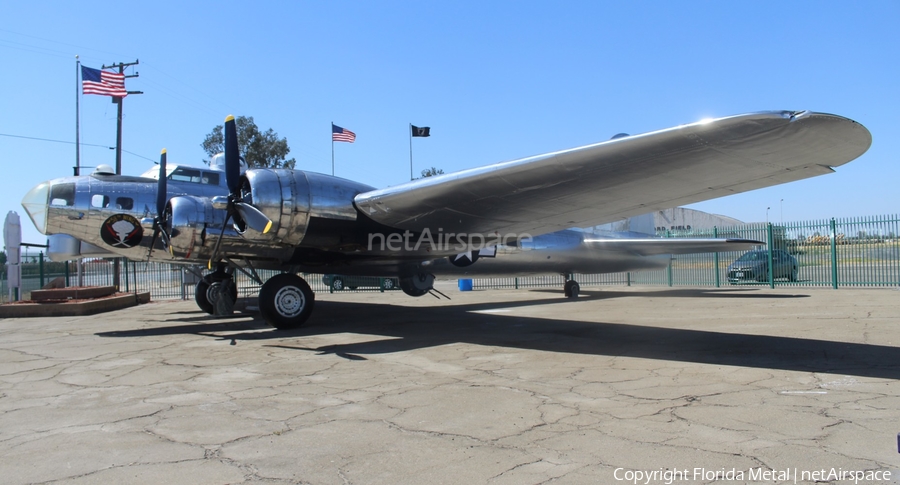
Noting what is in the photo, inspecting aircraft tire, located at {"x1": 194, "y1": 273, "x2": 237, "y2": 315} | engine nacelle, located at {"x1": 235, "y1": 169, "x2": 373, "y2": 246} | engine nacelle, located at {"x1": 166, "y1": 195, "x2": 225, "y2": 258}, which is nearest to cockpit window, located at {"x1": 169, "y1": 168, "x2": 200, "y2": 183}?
engine nacelle, located at {"x1": 166, "y1": 195, "x2": 225, "y2": 258}

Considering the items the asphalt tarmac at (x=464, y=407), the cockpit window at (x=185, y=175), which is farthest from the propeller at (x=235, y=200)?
the cockpit window at (x=185, y=175)

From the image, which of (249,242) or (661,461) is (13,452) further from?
(249,242)

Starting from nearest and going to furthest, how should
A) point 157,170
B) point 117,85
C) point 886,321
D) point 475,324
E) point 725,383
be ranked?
point 725,383 → point 886,321 → point 475,324 → point 157,170 → point 117,85

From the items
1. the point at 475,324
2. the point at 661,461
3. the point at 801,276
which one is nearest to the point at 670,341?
the point at 475,324

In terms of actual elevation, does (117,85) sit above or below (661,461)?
above

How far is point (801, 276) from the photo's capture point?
776 inches

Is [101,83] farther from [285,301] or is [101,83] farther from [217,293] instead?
[285,301]

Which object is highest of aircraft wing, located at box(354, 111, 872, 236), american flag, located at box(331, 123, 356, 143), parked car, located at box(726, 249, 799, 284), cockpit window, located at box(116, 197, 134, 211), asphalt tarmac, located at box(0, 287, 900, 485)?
american flag, located at box(331, 123, 356, 143)

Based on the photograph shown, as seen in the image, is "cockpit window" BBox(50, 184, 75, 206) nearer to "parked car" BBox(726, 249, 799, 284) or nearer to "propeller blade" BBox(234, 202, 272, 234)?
"propeller blade" BBox(234, 202, 272, 234)

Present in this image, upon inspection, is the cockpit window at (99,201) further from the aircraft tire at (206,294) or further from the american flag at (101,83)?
the american flag at (101,83)

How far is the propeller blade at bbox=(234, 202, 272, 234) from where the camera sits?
805cm

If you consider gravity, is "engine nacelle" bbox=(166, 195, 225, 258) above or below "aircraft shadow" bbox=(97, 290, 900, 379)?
above

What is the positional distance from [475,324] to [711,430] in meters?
6.50

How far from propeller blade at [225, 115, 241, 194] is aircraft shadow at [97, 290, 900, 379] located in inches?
92.1
